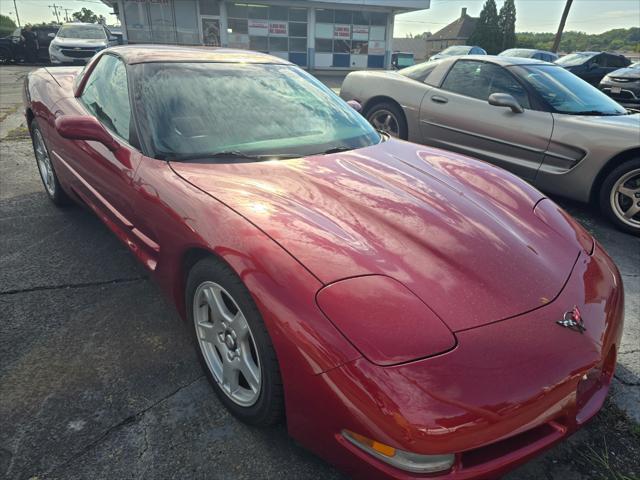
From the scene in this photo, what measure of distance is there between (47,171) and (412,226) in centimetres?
346

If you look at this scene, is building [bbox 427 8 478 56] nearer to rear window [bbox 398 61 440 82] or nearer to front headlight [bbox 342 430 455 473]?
rear window [bbox 398 61 440 82]

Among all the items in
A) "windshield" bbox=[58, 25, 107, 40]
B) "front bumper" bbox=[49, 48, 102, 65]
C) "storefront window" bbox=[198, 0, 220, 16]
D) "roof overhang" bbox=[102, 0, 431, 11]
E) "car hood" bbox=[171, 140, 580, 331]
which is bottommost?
"front bumper" bbox=[49, 48, 102, 65]

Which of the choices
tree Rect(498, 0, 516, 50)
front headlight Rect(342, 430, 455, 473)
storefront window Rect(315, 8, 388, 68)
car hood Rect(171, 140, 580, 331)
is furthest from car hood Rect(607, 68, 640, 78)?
tree Rect(498, 0, 516, 50)

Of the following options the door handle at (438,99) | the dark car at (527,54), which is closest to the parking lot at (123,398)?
the door handle at (438,99)

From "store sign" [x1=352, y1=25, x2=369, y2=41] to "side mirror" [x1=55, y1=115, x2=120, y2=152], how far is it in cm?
2562

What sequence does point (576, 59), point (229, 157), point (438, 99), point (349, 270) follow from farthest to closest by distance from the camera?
point (576, 59) → point (438, 99) → point (229, 157) → point (349, 270)

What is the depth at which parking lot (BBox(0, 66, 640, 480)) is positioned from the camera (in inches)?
65.2

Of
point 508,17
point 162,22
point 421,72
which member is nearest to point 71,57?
point 162,22

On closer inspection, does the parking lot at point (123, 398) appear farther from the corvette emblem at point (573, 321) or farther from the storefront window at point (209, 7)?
the storefront window at point (209, 7)

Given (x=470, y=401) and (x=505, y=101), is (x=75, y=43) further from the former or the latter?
(x=470, y=401)

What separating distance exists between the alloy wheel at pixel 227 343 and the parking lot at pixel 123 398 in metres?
0.15

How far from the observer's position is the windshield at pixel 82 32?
614 inches

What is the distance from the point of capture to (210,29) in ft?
76.3

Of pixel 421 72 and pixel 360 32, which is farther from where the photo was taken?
pixel 360 32
